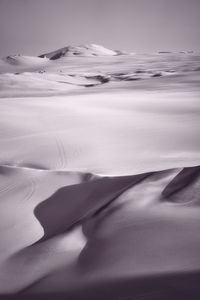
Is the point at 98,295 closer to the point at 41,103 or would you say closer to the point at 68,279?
the point at 68,279

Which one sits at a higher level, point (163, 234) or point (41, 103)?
point (41, 103)

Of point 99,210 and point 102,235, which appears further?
point 99,210

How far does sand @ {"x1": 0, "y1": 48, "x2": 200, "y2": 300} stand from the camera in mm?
965

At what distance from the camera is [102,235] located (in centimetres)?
120

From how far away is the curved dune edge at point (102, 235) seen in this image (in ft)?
3.15

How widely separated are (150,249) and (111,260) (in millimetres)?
134

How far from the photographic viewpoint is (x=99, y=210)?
140cm

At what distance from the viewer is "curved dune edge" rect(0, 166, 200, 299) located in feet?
3.15

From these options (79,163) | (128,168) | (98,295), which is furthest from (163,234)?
(79,163)

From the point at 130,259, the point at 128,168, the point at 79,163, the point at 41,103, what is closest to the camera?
the point at 130,259

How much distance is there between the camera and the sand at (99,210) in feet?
3.17

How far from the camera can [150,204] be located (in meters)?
1.36

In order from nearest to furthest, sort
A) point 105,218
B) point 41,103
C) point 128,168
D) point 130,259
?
point 130,259 → point 105,218 → point 128,168 → point 41,103

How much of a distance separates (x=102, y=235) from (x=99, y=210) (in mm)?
208
